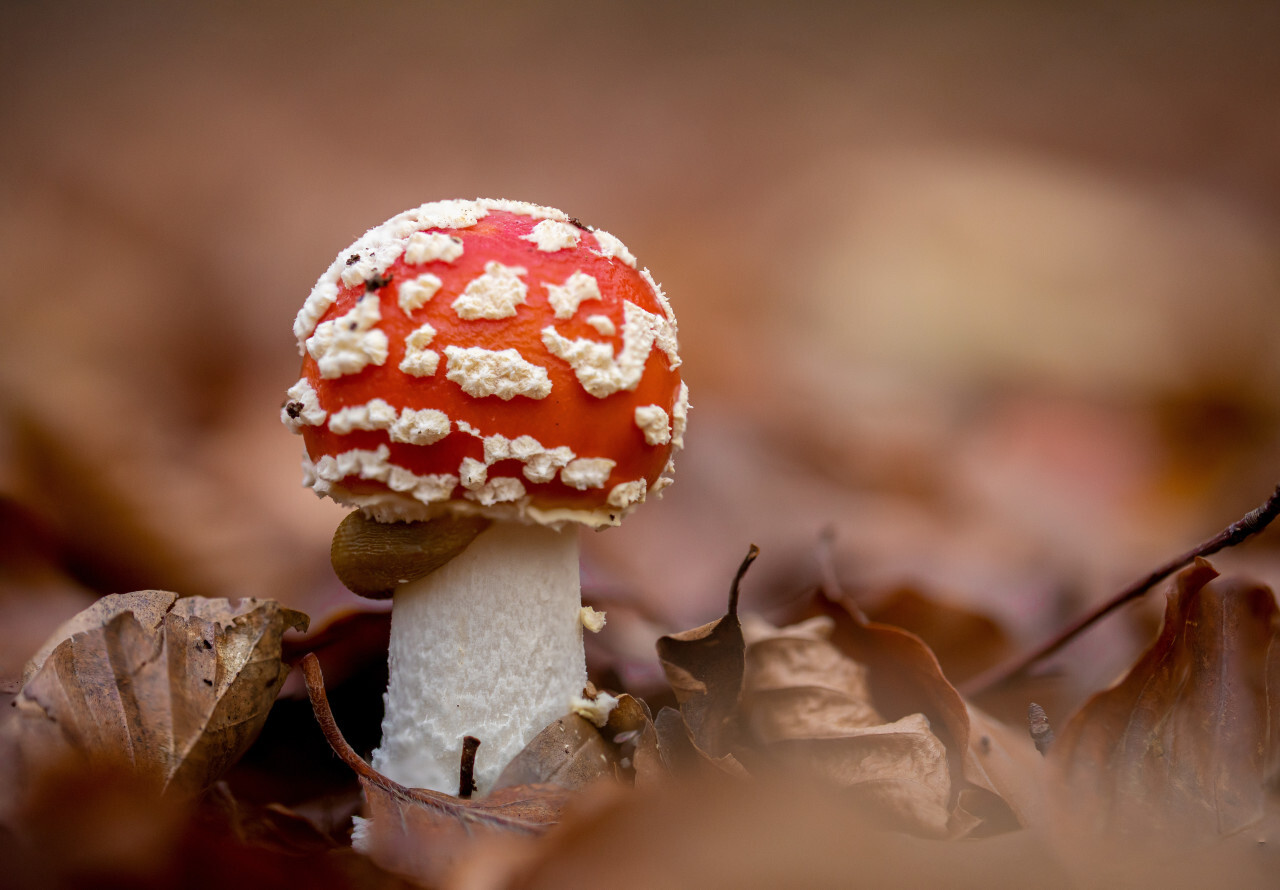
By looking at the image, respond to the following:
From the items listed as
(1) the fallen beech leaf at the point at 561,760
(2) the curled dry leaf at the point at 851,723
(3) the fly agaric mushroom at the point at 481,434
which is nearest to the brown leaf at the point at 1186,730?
(2) the curled dry leaf at the point at 851,723

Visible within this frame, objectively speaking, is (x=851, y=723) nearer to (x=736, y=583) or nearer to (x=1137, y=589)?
(x=736, y=583)

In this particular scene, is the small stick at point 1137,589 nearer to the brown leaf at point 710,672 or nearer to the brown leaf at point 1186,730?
the brown leaf at point 1186,730

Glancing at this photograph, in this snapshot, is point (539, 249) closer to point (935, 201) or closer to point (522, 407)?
point (522, 407)

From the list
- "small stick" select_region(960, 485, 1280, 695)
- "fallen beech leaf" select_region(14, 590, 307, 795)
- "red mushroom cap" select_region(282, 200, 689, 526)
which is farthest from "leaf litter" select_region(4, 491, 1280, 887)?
"red mushroom cap" select_region(282, 200, 689, 526)

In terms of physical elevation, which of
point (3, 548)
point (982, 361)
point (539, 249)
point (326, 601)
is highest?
point (539, 249)

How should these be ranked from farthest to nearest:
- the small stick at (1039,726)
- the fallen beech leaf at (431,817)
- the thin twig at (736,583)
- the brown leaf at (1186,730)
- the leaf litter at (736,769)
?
the thin twig at (736,583)
the small stick at (1039,726)
the brown leaf at (1186,730)
the fallen beech leaf at (431,817)
the leaf litter at (736,769)

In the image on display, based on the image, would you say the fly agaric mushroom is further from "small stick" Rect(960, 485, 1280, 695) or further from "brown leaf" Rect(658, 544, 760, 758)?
"small stick" Rect(960, 485, 1280, 695)

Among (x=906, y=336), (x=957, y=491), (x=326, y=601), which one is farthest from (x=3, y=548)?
(x=906, y=336)
